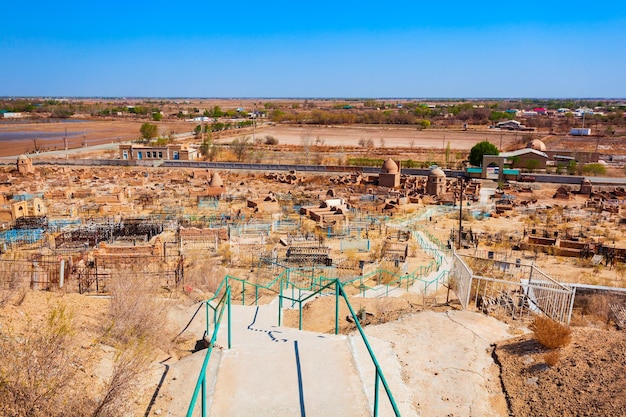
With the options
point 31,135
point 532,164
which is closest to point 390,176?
point 532,164

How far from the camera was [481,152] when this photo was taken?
50000 millimetres

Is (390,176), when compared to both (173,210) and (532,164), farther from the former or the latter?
(173,210)

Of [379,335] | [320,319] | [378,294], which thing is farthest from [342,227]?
[379,335]

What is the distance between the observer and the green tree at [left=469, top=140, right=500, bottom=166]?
49.4 meters

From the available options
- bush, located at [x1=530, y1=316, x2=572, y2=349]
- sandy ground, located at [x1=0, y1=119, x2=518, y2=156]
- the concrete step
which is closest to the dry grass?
the concrete step

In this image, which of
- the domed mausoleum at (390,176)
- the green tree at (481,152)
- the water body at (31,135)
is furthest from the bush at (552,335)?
the water body at (31,135)

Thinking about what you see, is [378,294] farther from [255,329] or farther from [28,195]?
[28,195]

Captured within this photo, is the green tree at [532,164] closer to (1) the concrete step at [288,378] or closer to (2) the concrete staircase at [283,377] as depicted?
(2) the concrete staircase at [283,377]

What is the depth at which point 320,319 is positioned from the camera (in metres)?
Result: 11.9

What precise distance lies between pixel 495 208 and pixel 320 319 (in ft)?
83.5

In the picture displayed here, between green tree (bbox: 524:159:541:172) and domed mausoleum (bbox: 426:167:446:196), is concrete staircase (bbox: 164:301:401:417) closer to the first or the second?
domed mausoleum (bbox: 426:167:446:196)

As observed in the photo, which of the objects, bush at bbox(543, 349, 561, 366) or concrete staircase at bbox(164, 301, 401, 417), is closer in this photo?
concrete staircase at bbox(164, 301, 401, 417)

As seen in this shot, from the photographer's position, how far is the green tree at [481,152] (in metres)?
49.4

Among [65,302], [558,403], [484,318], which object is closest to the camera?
[558,403]
